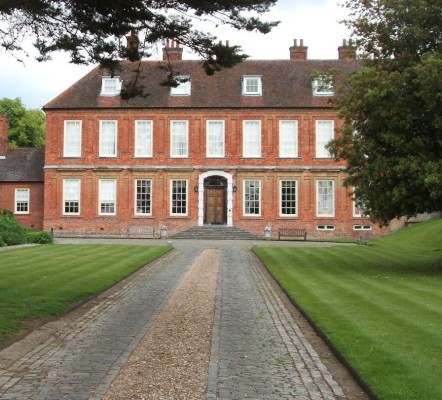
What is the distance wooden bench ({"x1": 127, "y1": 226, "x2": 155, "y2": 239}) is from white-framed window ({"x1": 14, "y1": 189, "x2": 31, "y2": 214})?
834 centimetres

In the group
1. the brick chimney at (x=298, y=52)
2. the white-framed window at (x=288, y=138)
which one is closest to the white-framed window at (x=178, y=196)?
the white-framed window at (x=288, y=138)

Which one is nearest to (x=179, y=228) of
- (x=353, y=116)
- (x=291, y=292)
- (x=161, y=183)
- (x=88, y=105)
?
(x=161, y=183)

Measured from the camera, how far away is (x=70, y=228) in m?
43.7

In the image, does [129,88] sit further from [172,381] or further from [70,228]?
[70,228]

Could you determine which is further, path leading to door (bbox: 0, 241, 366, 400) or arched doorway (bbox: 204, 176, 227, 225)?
arched doorway (bbox: 204, 176, 227, 225)

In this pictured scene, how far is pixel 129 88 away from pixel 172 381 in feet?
21.6

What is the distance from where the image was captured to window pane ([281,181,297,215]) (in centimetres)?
4378

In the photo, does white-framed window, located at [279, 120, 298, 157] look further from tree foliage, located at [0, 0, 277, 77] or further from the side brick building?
tree foliage, located at [0, 0, 277, 77]

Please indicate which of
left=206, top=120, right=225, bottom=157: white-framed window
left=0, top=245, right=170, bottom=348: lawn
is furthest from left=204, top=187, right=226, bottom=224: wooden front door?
left=0, top=245, right=170, bottom=348: lawn

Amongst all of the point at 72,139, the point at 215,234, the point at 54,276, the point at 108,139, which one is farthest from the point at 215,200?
the point at 54,276

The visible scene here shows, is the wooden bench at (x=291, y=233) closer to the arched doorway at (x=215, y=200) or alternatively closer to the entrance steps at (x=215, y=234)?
the entrance steps at (x=215, y=234)

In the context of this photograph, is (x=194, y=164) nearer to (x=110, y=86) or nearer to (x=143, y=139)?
(x=143, y=139)

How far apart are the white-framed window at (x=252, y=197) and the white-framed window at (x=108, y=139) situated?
32.8ft

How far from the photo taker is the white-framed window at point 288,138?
43.7 m
